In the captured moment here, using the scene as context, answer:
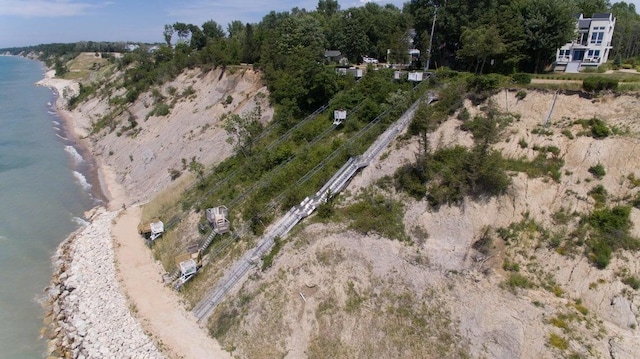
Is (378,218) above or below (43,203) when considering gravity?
above

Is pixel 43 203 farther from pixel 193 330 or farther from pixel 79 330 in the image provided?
pixel 193 330

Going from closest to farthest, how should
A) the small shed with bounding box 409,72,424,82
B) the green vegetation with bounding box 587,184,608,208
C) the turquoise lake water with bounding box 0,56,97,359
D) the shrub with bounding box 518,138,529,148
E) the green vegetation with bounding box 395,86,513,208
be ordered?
the green vegetation with bounding box 587,184,608,208
the green vegetation with bounding box 395,86,513,208
the turquoise lake water with bounding box 0,56,97,359
the shrub with bounding box 518,138,529,148
the small shed with bounding box 409,72,424,82

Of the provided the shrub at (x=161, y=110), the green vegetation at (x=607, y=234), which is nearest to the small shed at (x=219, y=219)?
the green vegetation at (x=607, y=234)

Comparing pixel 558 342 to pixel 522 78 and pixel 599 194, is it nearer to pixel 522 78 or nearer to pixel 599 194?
pixel 599 194

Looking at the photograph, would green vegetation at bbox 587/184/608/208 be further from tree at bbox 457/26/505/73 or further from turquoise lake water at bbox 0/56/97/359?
turquoise lake water at bbox 0/56/97/359

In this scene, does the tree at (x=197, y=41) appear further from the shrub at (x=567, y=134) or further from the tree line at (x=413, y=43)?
the shrub at (x=567, y=134)

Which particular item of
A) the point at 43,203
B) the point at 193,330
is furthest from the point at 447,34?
the point at 43,203

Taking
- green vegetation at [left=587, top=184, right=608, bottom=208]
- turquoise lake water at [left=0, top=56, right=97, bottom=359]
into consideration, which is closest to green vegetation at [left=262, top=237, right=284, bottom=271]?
turquoise lake water at [left=0, top=56, right=97, bottom=359]
